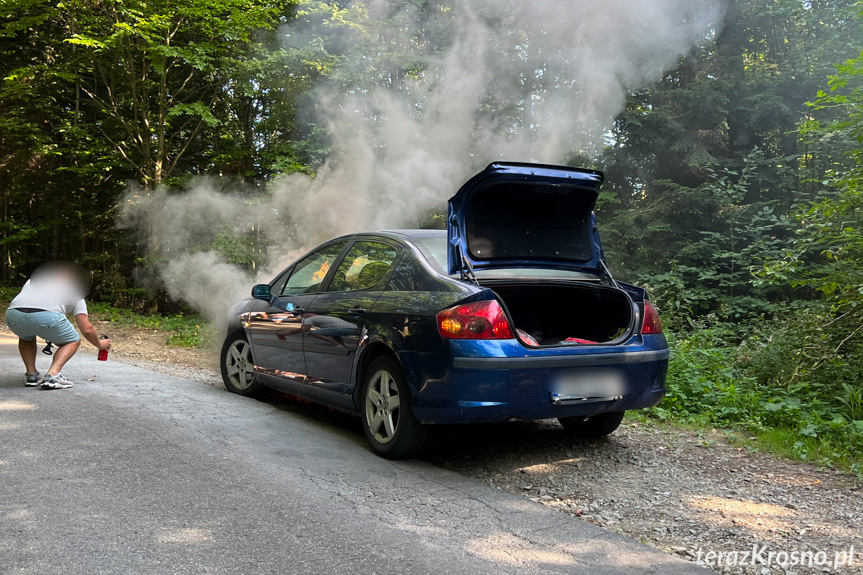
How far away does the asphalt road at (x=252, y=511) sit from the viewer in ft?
9.20

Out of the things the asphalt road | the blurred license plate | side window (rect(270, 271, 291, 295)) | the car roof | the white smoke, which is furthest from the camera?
the white smoke

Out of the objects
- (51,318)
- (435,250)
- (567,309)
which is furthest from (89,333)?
(567,309)

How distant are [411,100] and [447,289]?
36.7ft

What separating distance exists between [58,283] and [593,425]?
5.36 m

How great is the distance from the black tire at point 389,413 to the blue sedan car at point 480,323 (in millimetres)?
11

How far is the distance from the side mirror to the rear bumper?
89.9 inches

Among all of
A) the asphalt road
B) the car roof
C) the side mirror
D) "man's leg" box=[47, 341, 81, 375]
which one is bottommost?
the asphalt road

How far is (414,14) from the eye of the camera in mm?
15031

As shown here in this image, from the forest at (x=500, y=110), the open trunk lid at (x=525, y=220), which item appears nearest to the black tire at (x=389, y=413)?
the open trunk lid at (x=525, y=220)

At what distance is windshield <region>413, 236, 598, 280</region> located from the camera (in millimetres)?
4535

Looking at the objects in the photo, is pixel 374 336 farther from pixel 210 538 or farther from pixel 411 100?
pixel 411 100

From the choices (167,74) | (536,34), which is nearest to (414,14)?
(536,34)

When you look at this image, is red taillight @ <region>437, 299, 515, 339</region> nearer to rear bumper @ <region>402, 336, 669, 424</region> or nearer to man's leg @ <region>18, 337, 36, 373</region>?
rear bumper @ <region>402, 336, 669, 424</region>

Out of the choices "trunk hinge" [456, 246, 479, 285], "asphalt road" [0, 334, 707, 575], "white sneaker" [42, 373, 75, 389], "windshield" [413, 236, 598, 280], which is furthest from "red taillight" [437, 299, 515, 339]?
"white sneaker" [42, 373, 75, 389]
